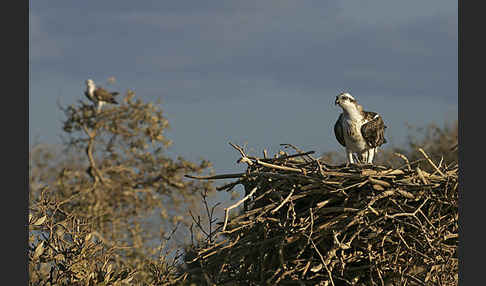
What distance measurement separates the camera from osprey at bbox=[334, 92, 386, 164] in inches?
325

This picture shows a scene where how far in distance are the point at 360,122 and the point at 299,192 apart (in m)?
2.38

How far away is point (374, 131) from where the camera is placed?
8258mm

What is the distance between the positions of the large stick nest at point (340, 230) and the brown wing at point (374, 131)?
1.81 m

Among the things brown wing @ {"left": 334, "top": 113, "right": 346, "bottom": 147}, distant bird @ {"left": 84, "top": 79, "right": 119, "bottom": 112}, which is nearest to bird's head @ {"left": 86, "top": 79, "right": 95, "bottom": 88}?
distant bird @ {"left": 84, "top": 79, "right": 119, "bottom": 112}

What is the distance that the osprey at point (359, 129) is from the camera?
8.26 m

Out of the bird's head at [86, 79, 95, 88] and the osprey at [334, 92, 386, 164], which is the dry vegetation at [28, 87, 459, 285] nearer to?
the osprey at [334, 92, 386, 164]

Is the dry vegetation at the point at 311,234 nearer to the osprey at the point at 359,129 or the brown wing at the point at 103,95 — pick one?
the osprey at the point at 359,129

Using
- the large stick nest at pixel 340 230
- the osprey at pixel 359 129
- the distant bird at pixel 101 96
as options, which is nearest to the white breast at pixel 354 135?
the osprey at pixel 359 129

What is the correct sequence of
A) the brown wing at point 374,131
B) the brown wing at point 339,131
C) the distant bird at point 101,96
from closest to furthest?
the brown wing at point 374,131 → the brown wing at point 339,131 → the distant bird at point 101,96

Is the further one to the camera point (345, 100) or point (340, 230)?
point (345, 100)

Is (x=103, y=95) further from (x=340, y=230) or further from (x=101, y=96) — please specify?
(x=340, y=230)

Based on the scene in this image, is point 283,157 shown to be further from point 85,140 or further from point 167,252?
point 85,140

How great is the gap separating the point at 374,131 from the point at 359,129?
0.18 m

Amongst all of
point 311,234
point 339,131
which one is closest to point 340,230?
point 311,234
